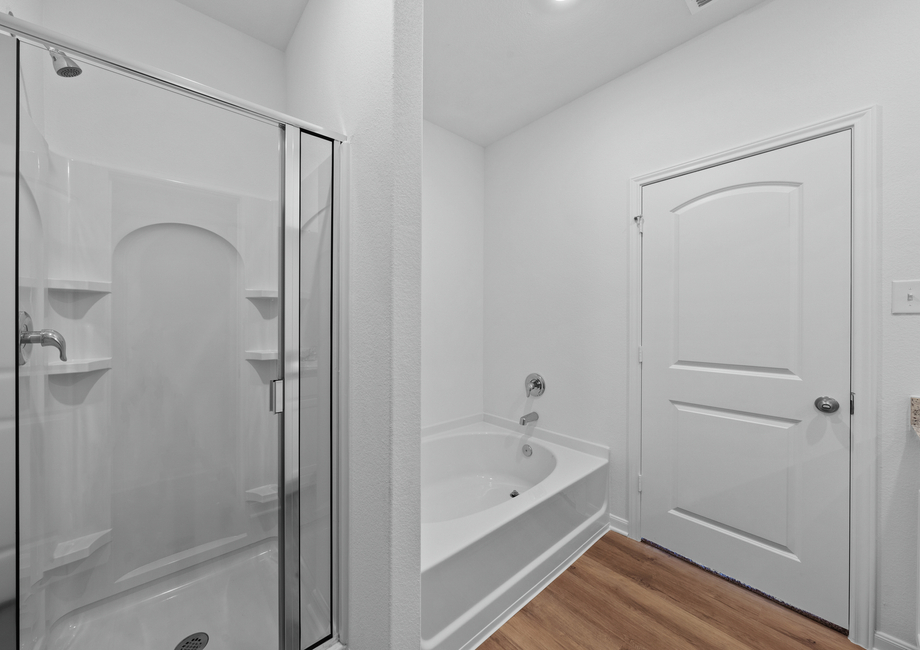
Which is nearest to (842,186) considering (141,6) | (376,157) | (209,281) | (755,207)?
(755,207)

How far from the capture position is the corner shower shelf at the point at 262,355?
3.86 feet

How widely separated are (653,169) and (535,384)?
1369 millimetres

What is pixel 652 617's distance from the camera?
1527 mm

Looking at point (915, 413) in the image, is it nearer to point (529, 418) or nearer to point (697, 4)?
A: point (529, 418)

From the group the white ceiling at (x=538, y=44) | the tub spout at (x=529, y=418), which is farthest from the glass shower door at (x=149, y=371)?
the tub spout at (x=529, y=418)

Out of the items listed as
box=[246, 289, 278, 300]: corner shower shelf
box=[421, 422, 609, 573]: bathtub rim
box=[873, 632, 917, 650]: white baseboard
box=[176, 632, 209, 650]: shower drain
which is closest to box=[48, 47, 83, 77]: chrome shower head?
box=[246, 289, 278, 300]: corner shower shelf

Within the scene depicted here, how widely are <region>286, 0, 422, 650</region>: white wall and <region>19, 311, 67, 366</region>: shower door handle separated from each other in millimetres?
759

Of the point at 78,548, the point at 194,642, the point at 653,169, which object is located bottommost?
Result: the point at 194,642

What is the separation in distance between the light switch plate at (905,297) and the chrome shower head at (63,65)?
2455 mm

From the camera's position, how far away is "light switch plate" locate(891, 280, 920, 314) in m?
1.29

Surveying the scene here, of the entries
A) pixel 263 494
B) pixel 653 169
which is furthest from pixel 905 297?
pixel 263 494

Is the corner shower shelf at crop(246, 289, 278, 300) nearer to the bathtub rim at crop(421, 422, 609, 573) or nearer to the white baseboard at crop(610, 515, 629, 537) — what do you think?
the bathtub rim at crop(421, 422, 609, 573)

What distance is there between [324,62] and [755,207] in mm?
1840

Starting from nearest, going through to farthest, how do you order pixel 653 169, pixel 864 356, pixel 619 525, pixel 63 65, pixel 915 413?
pixel 63 65
pixel 915 413
pixel 864 356
pixel 653 169
pixel 619 525
